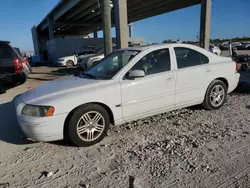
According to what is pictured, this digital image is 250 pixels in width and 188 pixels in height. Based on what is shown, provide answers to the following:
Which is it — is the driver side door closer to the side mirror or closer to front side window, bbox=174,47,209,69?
the side mirror

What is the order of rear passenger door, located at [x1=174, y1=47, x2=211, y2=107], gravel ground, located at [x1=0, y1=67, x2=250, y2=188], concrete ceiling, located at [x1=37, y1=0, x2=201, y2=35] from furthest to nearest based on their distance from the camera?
concrete ceiling, located at [x1=37, y1=0, x2=201, y2=35] < rear passenger door, located at [x1=174, y1=47, x2=211, y2=107] < gravel ground, located at [x1=0, y1=67, x2=250, y2=188]

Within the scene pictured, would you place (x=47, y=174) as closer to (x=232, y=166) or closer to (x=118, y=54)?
(x=232, y=166)

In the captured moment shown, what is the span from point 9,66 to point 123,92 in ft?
14.4

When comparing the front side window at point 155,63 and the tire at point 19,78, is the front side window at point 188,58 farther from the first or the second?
the tire at point 19,78

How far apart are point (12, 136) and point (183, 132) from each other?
3044mm

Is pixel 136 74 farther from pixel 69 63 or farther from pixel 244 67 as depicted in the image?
pixel 69 63

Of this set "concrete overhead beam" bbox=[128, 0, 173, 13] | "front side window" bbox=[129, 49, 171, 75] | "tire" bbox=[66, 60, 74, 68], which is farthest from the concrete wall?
"front side window" bbox=[129, 49, 171, 75]

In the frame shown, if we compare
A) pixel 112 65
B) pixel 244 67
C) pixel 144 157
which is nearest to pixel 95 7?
pixel 244 67

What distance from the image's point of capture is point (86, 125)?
10.7 feet

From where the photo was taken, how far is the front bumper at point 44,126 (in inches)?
118

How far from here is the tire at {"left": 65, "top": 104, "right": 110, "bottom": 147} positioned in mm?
3131

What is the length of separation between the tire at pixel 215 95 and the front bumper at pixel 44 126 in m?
3.00

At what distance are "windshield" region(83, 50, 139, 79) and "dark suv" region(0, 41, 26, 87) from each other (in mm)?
3163

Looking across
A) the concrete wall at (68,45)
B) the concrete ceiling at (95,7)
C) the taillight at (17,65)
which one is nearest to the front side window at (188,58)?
the taillight at (17,65)
